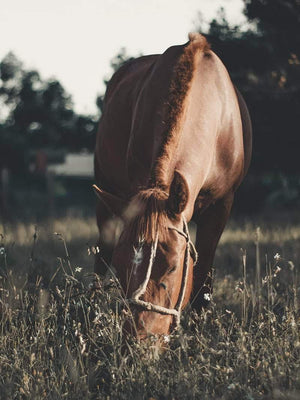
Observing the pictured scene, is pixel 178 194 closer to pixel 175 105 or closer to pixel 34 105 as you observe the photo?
pixel 175 105

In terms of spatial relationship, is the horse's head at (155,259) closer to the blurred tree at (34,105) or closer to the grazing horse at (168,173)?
the grazing horse at (168,173)

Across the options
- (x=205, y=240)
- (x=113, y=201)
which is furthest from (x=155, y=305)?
(x=205, y=240)

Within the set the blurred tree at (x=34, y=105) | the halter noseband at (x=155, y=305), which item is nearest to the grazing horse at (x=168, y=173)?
the halter noseband at (x=155, y=305)

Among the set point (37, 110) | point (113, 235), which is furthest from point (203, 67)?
point (37, 110)

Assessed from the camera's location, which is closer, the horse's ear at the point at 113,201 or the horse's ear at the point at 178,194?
the horse's ear at the point at 178,194

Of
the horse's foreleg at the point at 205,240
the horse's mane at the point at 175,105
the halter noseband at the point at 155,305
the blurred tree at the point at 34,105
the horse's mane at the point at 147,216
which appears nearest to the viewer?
the halter noseband at the point at 155,305

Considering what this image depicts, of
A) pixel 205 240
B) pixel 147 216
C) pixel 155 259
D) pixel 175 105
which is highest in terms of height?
pixel 175 105

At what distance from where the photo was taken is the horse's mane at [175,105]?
300cm

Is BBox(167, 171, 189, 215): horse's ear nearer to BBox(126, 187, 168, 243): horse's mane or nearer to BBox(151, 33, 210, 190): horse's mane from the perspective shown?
BBox(126, 187, 168, 243): horse's mane

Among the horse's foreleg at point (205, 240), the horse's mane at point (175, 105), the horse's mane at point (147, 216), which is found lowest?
the horse's foreleg at point (205, 240)

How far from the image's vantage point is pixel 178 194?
280 cm

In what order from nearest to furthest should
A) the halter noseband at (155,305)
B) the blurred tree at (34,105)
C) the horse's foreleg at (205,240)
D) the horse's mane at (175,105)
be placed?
1. the halter noseband at (155,305)
2. the horse's mane at (175,105)
3. the horse's foreleg at (205,240)
4. the blurred tree at (34,105)

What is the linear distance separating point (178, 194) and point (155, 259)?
356mm

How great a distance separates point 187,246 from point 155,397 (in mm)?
809
